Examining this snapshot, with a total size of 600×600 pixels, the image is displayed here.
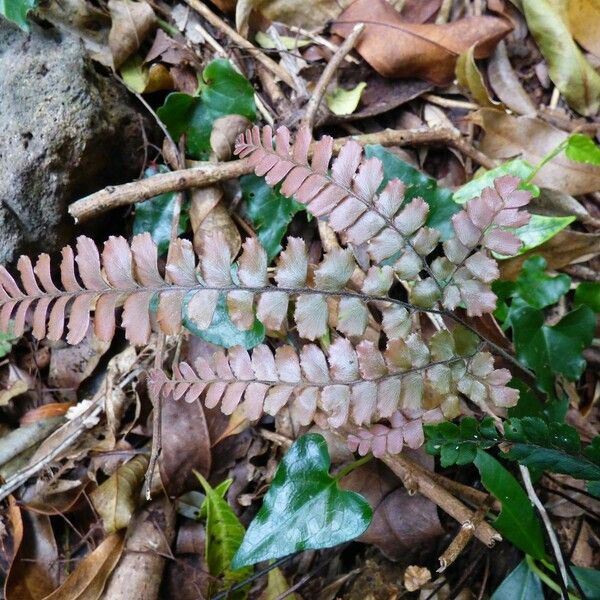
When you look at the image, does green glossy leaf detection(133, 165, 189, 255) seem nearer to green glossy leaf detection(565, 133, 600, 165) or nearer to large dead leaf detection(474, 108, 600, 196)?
large dead leaf detection(474, 108, 600, 196)

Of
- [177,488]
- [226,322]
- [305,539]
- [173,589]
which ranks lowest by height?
[173,589]

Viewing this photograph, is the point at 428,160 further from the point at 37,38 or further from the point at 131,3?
the point at 37,38

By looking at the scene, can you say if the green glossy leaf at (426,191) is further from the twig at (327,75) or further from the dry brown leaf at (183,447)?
the dry brown leaf at (183,447)

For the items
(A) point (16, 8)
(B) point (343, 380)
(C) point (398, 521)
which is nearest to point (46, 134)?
(A) point (16, 8)

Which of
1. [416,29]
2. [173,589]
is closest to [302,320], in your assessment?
[173,589]

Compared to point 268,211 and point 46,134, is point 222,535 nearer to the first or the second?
point 268,211

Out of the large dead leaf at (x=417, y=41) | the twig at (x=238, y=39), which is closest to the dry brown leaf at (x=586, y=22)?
the large dead leaf at (x=417, y=41)
